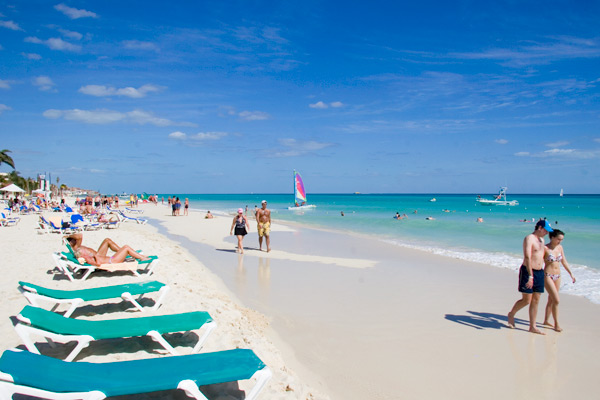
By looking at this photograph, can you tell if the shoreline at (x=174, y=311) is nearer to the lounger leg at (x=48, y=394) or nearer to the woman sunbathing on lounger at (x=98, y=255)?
the woman sunbathing on lounger at (x=98, y=255)

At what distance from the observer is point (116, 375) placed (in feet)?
9.89

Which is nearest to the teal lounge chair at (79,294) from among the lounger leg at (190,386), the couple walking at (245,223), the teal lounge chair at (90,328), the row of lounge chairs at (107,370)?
the teal lounge chair at (90,328)

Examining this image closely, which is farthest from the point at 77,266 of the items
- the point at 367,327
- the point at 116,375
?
the point at 367,327

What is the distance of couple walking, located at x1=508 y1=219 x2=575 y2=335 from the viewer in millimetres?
5449

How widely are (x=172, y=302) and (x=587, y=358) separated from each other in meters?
5.77

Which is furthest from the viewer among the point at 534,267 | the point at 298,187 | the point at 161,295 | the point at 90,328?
the point at 298,187

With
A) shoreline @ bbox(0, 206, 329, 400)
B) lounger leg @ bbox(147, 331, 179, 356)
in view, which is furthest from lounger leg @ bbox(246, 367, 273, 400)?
lounger leg @ bbox(147, 331, 179, 356)

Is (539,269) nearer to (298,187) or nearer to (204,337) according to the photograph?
(204,337)

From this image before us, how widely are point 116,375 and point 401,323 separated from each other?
4.25 meters

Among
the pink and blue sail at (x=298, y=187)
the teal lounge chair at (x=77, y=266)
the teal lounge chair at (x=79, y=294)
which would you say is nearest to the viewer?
the teal lounge chair at (x=79, y=294)

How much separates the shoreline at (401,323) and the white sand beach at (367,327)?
0.06 feet

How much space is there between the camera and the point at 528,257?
5.43 meters

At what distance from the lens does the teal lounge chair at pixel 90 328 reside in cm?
380

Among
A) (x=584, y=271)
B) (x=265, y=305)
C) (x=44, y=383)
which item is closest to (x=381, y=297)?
(x=265, y=305)
